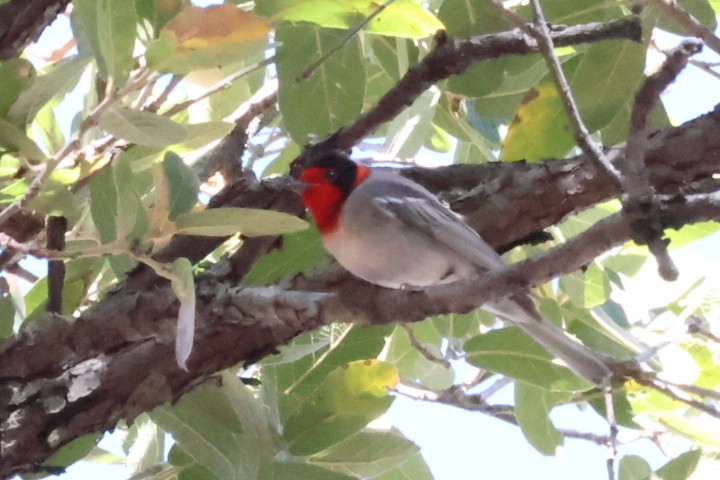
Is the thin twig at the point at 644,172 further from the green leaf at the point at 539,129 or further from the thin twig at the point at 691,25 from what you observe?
the green leaf at the point at 539,129

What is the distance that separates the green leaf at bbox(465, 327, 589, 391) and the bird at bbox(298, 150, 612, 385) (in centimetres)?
3

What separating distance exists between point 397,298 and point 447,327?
84 centimetres

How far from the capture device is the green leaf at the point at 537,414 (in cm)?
193

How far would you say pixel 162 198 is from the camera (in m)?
1.21

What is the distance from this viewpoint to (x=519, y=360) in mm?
1825

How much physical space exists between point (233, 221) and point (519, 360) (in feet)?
2.85

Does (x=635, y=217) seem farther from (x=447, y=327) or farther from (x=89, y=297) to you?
(x=89, y=297)

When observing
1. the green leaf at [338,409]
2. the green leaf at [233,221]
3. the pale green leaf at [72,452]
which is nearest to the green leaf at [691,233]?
the green leaf at [338,409]

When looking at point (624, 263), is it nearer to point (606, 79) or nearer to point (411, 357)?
point (411, 357)

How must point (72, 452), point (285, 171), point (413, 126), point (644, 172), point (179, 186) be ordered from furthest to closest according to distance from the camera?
point (285, 171) < point (413, 126) < point (72, 452) < point (179, 186) < point (644, 172)

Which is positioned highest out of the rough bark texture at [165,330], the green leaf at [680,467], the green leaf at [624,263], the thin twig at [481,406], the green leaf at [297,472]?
the rough bark texture at [165,330]

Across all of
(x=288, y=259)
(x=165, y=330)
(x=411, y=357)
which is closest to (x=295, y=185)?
(x=288, y=259)

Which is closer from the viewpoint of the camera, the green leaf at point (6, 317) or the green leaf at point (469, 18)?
the green leaf at point (469, 18)

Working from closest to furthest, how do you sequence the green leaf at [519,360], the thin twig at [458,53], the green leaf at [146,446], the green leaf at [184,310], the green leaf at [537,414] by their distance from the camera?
the green leaf at [184,310]
the thin twig at [458,53]
the green leaf at [519,360]
the green leaf at [537,414]
the green leaf at [146,446]
